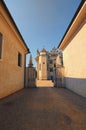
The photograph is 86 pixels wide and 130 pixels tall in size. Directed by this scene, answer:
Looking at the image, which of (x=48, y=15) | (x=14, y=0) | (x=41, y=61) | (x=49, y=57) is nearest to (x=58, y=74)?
(x=48, y=15)

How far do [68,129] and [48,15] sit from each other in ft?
25.6

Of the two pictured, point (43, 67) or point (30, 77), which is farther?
point (43, 67)

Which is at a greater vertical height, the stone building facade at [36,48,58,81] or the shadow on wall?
the stone building facade at [36,48,58,81]

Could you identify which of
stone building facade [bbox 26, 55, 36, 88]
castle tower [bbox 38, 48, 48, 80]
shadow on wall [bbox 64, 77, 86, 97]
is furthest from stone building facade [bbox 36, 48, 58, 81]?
shadow on wall [bbox 64, 77, 86, 97]

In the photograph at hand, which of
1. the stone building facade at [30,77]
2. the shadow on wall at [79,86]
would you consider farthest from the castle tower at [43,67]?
the shadow on wall at [79,86]

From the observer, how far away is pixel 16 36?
23.0 ft

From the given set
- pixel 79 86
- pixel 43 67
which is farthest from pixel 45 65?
pixel 79 86

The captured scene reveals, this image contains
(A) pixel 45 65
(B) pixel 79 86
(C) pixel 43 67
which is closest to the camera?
(B) pixel 79 86

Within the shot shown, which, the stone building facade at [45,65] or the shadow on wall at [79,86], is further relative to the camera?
the stone building facade at [45,65]

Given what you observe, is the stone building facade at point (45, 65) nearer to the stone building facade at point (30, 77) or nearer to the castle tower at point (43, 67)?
the castle tower at point (43, 67)

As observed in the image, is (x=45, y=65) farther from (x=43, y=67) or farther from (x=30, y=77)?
(x=30, y=77)

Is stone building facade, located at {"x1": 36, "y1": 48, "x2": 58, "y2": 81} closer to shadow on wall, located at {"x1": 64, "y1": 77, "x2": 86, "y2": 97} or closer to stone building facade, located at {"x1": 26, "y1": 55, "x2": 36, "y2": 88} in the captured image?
stone building facade, located at {"x1": 26, "y1": 55, "x2": 36, "y2": 88}

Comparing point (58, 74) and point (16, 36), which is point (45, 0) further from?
point (58, 74)

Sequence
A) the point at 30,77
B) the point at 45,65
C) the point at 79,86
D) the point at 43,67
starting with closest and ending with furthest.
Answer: the point at 79,86 → the point at 30,77 → the point at 43,67 → the point at 45,65
